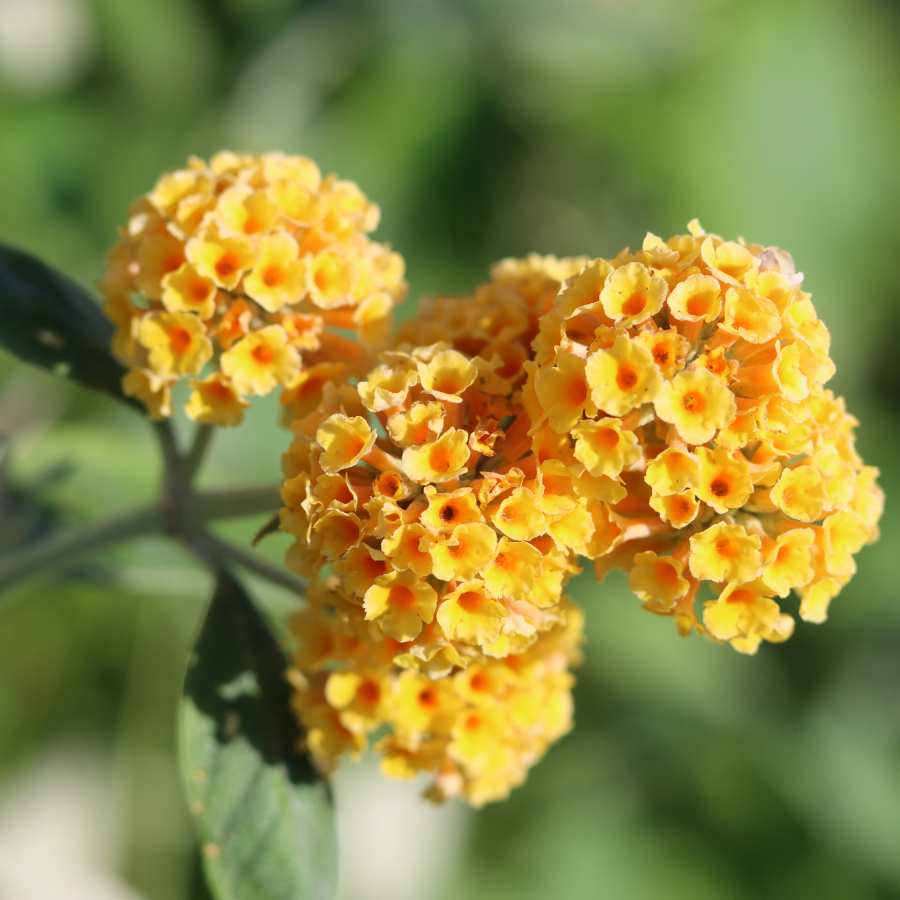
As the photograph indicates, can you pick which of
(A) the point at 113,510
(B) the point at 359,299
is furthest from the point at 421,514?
(A) the point at 113,510

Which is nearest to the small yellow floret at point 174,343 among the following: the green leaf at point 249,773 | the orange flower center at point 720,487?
the green leaf at point 249,773

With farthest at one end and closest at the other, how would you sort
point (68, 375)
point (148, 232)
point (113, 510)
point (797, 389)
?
point (113, 510)
point (68, 375)
point (148, 232)
point (797, 389)

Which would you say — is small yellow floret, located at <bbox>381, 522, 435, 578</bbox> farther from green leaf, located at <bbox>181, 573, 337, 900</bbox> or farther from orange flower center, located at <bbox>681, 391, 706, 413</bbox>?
green leaf, located at <bbox>181, 573, 337, 900</bbox>

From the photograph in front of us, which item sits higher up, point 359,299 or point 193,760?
point 359,299

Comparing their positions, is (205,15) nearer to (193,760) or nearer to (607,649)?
(607,649)

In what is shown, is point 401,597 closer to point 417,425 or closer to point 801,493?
point 417,425

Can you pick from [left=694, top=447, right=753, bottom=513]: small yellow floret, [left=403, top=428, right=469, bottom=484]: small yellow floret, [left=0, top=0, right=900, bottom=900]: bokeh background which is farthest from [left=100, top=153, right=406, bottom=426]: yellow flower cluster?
[left=0, top=0, right=900, bottom=900]: bokeh background

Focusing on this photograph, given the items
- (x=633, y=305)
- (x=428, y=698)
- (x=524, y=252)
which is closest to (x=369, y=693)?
(x=428, y=698)
